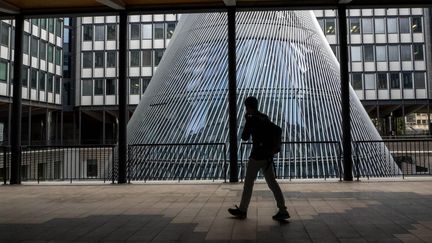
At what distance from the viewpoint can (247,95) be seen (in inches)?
658

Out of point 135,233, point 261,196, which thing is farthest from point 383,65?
point 135,233

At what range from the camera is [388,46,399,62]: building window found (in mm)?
48844

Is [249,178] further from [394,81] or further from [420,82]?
[420,82]

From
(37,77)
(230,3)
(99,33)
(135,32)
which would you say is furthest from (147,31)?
(230,3)

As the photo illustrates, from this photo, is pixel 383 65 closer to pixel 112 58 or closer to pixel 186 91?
pixel 112 58

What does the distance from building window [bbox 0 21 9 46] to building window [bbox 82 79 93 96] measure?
13943 millimetres

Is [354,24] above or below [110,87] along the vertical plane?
above

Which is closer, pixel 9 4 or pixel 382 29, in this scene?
pixel 9 4

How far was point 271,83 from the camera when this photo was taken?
17.2m

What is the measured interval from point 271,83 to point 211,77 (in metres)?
2.37

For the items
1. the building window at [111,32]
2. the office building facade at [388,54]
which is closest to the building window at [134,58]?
the building window at [111,32]

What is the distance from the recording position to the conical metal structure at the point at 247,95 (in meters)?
14.6

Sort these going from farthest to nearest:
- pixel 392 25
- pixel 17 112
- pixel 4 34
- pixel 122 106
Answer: pixel 392 25 < pixel 4 34 < pixel 17 112 < pixel 122 106

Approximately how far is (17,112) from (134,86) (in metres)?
39.4
